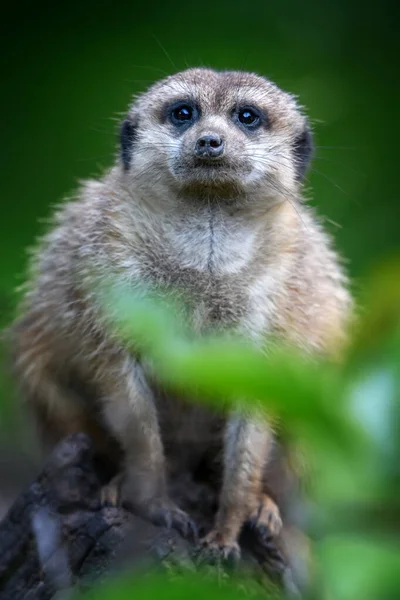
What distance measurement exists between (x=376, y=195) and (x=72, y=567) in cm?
206

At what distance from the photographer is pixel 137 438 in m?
3.45

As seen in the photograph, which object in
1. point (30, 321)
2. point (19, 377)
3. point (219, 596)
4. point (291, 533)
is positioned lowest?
point (291, 533)

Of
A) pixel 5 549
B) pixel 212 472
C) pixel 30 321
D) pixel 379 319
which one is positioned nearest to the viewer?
pixel 379 319

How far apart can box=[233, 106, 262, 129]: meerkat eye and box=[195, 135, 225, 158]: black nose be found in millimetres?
364

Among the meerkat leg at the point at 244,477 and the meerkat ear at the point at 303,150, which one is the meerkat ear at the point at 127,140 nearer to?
the meerkat ear at the point at 303,150

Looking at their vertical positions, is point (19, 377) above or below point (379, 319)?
below

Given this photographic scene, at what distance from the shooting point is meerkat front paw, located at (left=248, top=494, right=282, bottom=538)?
3389 millimetres

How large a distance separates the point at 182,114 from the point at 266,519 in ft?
5.27

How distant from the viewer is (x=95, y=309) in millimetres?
3477

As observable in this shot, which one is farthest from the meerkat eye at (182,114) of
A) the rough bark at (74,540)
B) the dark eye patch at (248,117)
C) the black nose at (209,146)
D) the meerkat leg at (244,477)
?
the rough bark at (74,540)

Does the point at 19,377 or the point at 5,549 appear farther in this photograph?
the point at 19,377

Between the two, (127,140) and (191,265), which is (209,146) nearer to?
(191,265)

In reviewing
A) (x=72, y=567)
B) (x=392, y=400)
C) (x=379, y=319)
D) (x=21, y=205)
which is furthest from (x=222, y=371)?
(x=72, y=567)

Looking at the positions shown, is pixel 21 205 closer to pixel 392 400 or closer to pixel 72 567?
pixel 72 567
